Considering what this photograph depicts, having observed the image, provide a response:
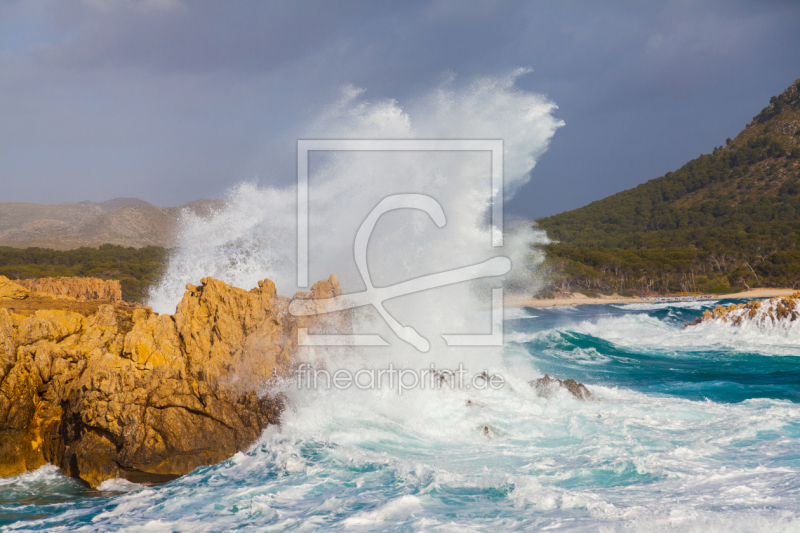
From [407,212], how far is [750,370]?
500 inches

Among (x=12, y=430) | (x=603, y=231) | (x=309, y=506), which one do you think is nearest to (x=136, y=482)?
(x=12, y=430)

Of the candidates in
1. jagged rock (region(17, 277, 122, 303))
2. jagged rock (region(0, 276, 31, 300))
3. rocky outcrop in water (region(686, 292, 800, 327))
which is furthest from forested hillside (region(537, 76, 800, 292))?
jagged rock (region(0, 276, 31, 300))

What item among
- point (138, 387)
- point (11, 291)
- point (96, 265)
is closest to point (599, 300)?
point (96, 265)

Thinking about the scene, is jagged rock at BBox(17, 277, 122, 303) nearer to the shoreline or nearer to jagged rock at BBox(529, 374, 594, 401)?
jagged rock at BBox(529, 374, 594, 401)

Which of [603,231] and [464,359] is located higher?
[603,231]

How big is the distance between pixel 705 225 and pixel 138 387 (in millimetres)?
118588

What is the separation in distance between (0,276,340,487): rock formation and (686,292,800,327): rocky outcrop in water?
77.2ft

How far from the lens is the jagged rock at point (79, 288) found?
20581 millimetres

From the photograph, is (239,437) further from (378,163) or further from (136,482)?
(378,163)

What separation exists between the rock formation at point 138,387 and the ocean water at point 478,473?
0.37 m

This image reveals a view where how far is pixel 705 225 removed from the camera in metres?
104

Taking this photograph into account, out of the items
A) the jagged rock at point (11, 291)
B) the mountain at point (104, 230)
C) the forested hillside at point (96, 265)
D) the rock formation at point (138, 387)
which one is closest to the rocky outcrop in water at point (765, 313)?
the rock formation at point (138, 387)

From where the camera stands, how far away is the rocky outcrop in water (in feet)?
74.4

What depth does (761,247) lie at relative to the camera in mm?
74125
